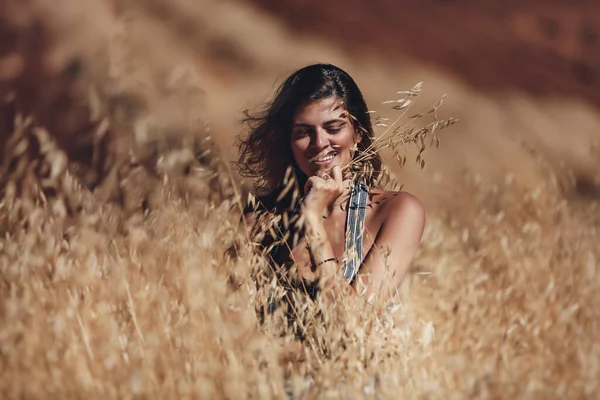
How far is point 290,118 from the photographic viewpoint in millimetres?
2420

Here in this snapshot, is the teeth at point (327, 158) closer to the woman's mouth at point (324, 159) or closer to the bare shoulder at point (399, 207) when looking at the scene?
the woman's mouth at point (324, 159)

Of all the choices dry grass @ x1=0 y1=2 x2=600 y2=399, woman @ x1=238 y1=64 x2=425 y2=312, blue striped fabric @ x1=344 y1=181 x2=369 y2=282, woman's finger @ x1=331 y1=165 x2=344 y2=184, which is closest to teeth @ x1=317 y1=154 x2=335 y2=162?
woman @ x1=238 y1=64 x2=425 y2=312

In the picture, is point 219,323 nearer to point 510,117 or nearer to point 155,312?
point 155,312

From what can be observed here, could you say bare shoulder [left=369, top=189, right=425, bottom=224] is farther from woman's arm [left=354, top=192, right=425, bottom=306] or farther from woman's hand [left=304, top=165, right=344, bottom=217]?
woman's hand [left=304, top=165, right=344, bottom=217]

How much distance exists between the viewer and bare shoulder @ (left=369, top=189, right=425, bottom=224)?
6.95ft

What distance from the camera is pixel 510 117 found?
13.8ft

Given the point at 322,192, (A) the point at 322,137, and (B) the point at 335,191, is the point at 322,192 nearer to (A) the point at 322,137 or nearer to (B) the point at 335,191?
(B) the point at 335,191

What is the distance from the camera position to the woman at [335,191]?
73.9 inches

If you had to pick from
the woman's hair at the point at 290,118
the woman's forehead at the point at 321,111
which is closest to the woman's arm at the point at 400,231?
the woman's hair at the point at 290,118

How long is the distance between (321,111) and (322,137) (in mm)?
130

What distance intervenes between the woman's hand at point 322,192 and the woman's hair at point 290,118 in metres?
0.15

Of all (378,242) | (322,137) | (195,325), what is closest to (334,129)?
(322,137)

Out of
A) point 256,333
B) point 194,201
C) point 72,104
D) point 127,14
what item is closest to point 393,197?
point 194,201

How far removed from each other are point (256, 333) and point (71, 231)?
55 cm
